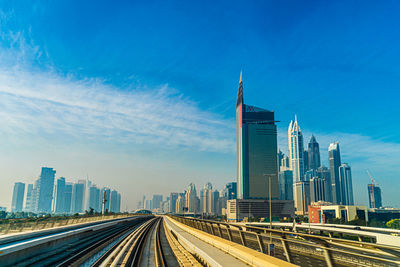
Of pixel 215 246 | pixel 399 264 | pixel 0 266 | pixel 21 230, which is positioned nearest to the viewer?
pixel 399 264

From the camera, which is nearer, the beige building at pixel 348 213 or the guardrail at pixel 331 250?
the guardrail at pixel 331 250

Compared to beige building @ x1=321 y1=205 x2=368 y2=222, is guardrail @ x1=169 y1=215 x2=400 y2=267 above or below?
above

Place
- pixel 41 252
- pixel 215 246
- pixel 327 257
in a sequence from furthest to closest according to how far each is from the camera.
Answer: pixel 41 252, pixel 215 246, pixel 327 257

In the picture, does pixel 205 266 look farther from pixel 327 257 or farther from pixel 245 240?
pixel 327 257

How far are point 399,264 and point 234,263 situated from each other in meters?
6.09

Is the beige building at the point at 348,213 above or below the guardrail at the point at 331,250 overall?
below

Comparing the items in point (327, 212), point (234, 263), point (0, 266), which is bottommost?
point (327, 212)

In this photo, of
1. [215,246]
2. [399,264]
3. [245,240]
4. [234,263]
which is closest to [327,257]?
[399,264]

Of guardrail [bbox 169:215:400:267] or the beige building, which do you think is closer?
guardrail [bbox 169:215:400:267]

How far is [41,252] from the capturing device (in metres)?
18.2

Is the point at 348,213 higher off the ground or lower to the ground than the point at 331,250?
lower

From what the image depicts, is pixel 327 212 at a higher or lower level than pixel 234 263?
lower

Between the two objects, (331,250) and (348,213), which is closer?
(331,250)

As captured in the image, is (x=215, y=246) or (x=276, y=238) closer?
(x=276, y=238)
